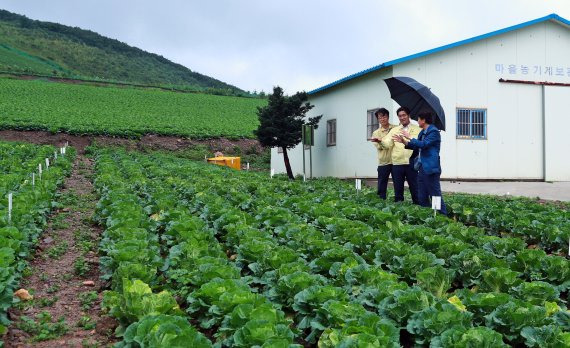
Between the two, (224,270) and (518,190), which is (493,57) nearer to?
(518,190)

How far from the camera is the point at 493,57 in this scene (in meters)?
15.6

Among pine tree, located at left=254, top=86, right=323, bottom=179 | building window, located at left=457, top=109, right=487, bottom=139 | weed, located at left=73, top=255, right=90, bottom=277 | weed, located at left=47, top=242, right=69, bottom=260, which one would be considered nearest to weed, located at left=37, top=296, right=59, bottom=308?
weed, located at left=73, top=255, right=90, bottom=277

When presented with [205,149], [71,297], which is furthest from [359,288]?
[205,149]

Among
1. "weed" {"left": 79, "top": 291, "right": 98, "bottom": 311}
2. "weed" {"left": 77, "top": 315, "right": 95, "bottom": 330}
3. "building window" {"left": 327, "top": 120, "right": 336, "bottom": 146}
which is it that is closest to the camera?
"weed" {"left": 77, "top": 315, "right": 95, "bottom": 330}

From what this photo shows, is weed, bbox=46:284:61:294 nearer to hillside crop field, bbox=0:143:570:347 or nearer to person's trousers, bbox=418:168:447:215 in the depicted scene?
hillside crop field, bbox=0:143:570:347

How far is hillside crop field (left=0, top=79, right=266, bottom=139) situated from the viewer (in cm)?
2898

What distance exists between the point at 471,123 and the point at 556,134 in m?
2.88

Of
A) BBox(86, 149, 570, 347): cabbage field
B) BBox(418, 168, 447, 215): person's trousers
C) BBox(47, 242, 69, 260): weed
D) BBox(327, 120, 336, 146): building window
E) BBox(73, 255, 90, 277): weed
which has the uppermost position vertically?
BBox(327, 120, 336, 146): building window

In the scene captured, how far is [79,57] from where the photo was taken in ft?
266

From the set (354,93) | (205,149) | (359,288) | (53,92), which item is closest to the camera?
(359,288)

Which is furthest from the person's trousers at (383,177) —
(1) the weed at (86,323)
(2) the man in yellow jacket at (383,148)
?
(1) the weed at (86,323)

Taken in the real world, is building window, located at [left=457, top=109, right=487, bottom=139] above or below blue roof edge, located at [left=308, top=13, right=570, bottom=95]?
below

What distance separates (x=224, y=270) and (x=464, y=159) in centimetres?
1252

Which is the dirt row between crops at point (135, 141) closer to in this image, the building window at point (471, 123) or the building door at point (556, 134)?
the building window at point (471, 123)
